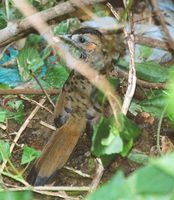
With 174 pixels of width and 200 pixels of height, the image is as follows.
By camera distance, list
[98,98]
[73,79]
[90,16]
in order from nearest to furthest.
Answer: [98,98], [73,79], [90,16]

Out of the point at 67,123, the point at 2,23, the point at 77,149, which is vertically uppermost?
the point at 2,23

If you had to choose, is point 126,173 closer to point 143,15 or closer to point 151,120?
point 151,120

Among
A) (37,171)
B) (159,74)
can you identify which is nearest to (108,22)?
(159,74)

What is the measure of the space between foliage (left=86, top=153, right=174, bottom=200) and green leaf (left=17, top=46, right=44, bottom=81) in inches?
117

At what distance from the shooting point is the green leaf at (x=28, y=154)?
3229mm

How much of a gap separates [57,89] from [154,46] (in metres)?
0.92

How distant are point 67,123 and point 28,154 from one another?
1.00ft

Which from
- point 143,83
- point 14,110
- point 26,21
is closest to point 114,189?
point 143,83

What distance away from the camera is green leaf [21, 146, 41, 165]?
3229 millimetres

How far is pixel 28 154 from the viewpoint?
3.25 meters

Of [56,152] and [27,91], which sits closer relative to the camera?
[56,152]

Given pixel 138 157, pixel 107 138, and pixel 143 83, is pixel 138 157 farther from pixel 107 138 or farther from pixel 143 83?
pixel 107 138

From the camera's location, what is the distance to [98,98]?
10.2 feet

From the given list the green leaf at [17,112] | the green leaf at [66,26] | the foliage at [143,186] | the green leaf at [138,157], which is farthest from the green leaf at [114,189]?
the green leaf at [66,26]
